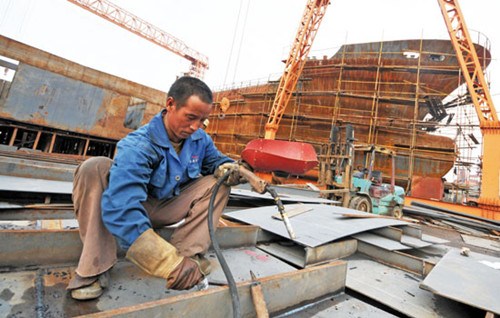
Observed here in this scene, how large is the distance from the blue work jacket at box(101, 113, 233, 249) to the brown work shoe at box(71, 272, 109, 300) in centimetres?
22

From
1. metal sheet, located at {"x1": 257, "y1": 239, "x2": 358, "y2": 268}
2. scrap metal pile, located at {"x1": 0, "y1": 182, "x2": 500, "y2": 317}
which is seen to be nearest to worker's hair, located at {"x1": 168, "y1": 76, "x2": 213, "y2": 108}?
scrap metal pile, located at {"x1": 0, "y1": 182, "x2": 500, "y2": 317}

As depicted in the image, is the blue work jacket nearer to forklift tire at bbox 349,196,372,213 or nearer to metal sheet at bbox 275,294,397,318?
metal sheet at bbox 275,294,397,318

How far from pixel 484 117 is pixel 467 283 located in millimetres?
9928

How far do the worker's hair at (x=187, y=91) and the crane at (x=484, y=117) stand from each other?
10031 millimetres

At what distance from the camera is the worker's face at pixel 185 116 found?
52.7 inches

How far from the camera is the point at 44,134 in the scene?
31.0 ft

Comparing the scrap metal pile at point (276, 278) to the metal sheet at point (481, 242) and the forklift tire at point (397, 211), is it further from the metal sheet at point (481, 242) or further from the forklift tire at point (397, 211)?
the forklift tire at point (397, 211)

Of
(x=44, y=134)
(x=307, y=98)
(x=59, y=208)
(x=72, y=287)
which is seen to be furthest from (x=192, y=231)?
(x=307, y=98)

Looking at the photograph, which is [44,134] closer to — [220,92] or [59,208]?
[59,208]

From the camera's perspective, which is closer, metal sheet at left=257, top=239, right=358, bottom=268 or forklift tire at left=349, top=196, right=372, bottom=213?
metal sheet at left=257, top=239, right=358, bottom=268

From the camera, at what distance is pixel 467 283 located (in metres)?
1.65

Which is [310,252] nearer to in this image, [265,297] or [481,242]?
[265,297]

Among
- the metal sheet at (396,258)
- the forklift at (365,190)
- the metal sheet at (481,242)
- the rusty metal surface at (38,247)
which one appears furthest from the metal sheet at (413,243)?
the rusty metal surface at (38,247)

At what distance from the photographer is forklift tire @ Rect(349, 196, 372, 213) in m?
6.04
